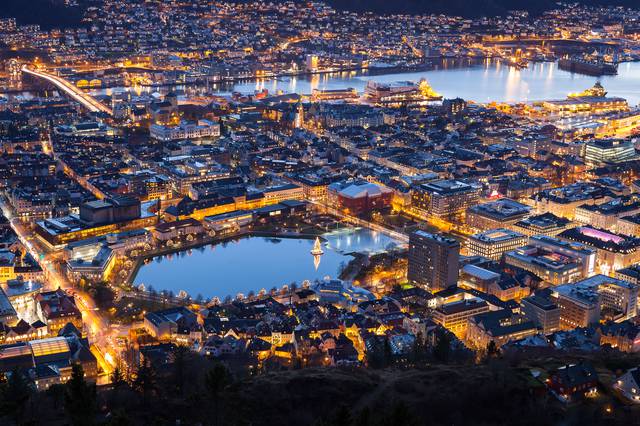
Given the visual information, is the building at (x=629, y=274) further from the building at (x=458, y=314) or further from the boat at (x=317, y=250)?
the boat at (x=317, y=250)

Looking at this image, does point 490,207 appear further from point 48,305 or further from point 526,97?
point 526,97

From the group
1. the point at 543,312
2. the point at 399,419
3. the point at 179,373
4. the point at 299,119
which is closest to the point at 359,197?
the point at 543,312

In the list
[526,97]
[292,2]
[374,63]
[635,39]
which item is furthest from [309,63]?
[635,39]

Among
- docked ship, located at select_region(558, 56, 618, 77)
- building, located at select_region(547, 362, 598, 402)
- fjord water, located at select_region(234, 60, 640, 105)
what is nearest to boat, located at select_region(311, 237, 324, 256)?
building, located at select_region(547, 362, 598, 402)

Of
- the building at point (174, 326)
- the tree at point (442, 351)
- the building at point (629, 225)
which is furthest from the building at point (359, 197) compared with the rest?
the tree at point (442, 351)

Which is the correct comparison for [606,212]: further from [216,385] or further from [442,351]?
[216,385]

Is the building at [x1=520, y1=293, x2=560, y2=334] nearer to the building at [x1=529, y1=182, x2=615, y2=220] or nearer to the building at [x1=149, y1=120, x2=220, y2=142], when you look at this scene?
the building at [x1=529, y1=182, x2=615, y2=220]

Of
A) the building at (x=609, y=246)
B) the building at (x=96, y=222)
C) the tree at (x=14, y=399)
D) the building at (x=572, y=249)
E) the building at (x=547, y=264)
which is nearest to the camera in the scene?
the tree at (x=14, y=399)
